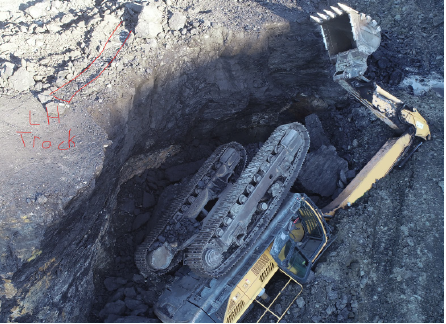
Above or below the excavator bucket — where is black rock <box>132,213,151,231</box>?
below

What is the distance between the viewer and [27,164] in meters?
4.41

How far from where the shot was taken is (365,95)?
6.00 metres

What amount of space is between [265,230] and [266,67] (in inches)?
108

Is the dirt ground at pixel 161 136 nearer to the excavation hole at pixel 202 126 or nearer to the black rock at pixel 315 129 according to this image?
the excavation hole at pixel 202 126

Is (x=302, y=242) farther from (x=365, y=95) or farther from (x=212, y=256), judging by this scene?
(x=365, y=95)

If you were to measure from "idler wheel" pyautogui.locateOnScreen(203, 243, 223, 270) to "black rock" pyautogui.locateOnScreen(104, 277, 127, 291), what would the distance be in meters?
1.43

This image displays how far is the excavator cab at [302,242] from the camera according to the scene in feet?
17.9

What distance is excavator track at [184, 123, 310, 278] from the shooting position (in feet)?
17.2

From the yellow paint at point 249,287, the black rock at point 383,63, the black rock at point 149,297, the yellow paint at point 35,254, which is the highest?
the yellow paint at point 35,254

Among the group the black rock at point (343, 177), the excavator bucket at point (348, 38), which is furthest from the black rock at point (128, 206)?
the excavator bucket at point (348, 38)

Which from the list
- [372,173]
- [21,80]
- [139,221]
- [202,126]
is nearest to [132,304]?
[139,221]

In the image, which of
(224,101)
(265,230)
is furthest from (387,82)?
(265,230)

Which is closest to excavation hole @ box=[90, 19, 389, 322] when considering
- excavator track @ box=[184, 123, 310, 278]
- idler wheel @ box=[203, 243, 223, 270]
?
excavator track @ box=[184, 123, 310, 278]

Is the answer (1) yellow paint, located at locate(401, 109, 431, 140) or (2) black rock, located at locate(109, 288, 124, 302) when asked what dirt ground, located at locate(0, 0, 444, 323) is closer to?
(2) black rock, located at locate(109, 288, 124, 302)
